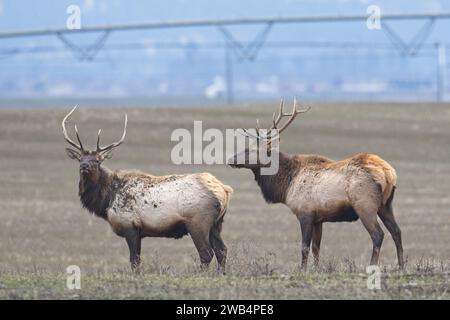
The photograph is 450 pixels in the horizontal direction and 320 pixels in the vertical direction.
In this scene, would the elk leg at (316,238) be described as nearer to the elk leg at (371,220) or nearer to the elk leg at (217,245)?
the elk leg at (371,220)

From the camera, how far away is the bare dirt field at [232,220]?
13.9m

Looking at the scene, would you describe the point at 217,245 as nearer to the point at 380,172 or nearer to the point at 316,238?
the point at 316,238

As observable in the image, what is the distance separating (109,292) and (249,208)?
1871 centimetres

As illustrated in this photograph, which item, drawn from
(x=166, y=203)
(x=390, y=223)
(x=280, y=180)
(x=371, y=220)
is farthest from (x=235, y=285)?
(x=280, y=180)

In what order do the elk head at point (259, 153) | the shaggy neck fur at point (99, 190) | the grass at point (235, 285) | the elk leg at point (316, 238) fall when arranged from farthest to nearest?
1. the elk head at point (259, 153)
2. the shaggy neck fur at point (99, 190)
3. the elk leg at point (316, 238)
4. the grass at point (235, 285)

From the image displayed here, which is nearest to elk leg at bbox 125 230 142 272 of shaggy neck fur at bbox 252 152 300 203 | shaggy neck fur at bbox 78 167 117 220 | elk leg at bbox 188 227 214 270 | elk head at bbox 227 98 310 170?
shaggy neck fur at bbox 78 167 117 220

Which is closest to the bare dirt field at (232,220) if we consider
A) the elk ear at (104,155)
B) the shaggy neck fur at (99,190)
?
the shaggy neck fur at (99,190)

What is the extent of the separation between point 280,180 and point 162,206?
1886mm

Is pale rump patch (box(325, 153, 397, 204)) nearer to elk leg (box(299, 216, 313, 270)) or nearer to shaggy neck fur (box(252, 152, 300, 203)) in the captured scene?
elk leg (box(299, 216, 313, 270))

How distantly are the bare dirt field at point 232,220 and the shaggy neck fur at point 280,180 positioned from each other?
72 cm

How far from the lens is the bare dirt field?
13.9m

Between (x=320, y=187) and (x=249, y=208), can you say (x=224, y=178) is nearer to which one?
(x=249, y=208)

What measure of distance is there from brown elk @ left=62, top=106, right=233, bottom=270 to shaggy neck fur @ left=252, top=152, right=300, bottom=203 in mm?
929

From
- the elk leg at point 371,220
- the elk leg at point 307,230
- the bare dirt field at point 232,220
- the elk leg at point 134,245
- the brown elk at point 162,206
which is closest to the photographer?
the bare dirt field at point 232,220
